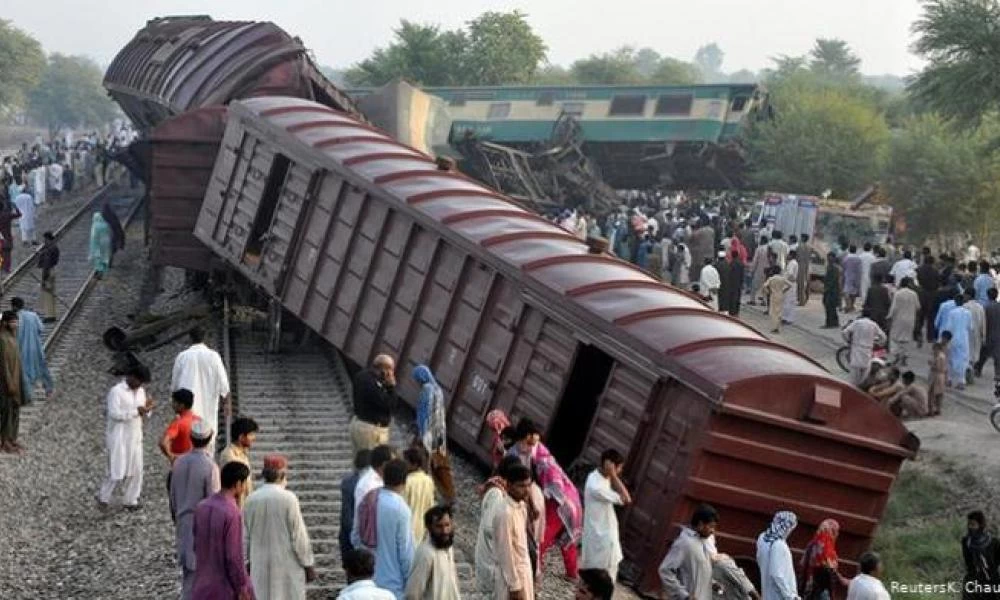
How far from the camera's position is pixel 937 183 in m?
37.0

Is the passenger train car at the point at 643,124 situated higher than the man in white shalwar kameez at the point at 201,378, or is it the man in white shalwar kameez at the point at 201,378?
the passenger train car at the point at 643,124

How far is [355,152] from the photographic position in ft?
56.2

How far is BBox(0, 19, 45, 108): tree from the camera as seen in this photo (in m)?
101

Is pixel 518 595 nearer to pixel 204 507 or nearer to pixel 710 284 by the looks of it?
pixel 204 507

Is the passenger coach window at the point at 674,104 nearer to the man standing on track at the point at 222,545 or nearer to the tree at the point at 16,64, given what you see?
the man standing on track at the point at 222,545

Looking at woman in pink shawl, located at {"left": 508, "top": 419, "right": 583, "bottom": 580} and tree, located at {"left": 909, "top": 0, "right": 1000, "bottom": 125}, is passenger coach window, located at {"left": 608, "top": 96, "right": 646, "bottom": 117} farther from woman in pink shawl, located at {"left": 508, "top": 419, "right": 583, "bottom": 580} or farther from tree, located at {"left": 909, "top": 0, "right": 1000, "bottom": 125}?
woman in pink shawl, located at {"left": 508, "top": 419, "right": 583, "bottom": 580}

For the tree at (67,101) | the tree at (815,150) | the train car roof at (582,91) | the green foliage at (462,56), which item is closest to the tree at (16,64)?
the tree at (67,101)

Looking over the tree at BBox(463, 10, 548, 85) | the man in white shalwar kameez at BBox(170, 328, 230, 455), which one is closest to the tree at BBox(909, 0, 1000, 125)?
the man in white shalwar kameez at BBox(170, 328, 230, 455)

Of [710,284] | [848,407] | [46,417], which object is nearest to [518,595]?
[848,407]

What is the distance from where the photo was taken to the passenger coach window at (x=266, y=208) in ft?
60.8

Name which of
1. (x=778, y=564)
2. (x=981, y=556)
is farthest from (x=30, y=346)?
(x=981, y=556)

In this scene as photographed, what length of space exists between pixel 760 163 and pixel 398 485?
34.9 m

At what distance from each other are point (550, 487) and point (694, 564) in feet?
4.73

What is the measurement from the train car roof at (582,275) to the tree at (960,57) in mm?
15816
